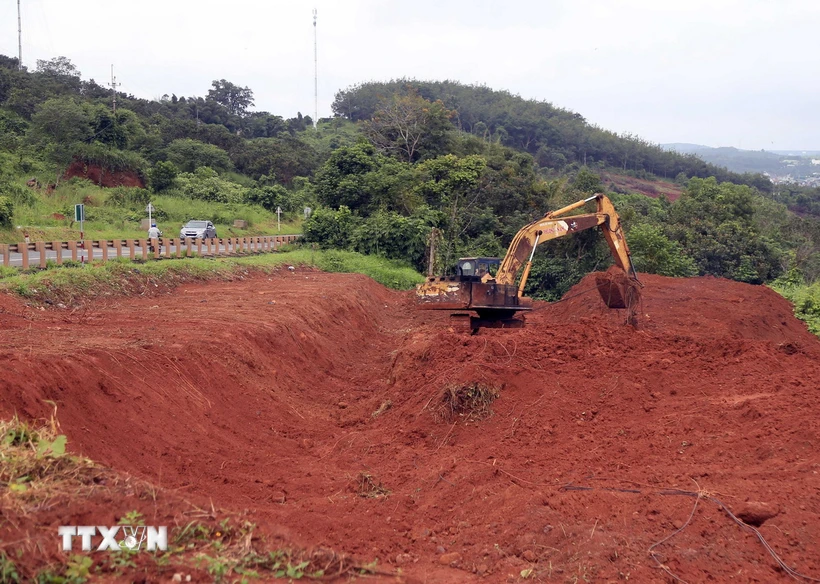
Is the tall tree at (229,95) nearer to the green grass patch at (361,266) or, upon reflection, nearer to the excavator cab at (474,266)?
the green grass patch at (361,266)

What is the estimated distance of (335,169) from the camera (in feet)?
127

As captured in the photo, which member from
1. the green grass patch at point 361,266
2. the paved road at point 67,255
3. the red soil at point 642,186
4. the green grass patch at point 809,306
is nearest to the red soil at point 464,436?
the paved road at point 67,255

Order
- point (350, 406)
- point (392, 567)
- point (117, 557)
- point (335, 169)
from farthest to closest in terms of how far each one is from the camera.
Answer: point (335, 169) < point (350, 406) < point (392, 567) < point (117, 557)

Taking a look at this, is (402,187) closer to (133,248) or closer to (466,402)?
(133,248)

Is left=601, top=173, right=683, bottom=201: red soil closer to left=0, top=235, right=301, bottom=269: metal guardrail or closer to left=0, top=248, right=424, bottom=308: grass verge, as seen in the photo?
left=0, top=235, right=301, bottom=269: metal guardrail

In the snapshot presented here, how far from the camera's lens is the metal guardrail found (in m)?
19.2

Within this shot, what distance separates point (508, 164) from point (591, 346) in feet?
93.3

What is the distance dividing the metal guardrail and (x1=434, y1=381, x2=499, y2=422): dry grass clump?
12403mm

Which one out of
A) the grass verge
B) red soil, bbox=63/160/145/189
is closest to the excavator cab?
the grass verge

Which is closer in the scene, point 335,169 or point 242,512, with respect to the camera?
point 242,512

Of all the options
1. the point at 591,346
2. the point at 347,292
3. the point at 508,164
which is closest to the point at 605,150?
the point at 508,164

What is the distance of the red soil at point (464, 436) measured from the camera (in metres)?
6.34

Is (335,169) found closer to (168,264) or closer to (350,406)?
(168,264)

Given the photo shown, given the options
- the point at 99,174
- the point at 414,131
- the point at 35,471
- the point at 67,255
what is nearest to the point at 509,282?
the point at 35,471
